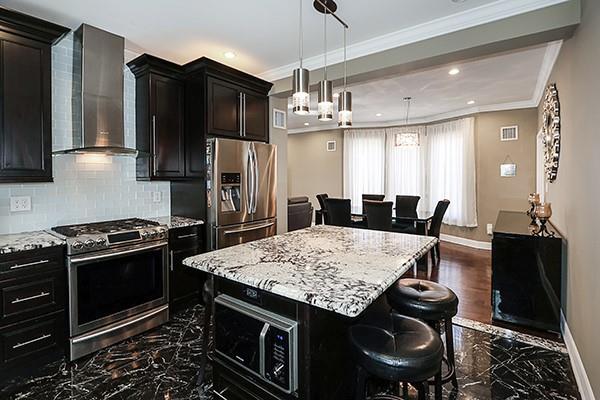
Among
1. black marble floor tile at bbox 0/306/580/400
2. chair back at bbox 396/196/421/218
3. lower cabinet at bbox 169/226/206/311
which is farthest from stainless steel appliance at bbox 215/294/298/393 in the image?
chair back at bbox 396/196/421/218

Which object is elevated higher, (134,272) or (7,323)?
(134,272)

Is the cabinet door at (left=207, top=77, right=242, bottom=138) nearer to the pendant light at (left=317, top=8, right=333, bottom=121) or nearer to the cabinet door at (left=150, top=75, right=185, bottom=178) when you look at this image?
the cabinet door at (left=150, top=75, right=185, bottom=178)

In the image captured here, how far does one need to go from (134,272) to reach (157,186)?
1.23m

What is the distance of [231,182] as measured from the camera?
338 cm

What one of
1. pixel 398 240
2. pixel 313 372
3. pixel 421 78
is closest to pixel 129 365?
pixel 313 372

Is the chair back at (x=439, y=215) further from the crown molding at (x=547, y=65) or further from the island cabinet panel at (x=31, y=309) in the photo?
the island cabinet panel at (x=31, y=309)

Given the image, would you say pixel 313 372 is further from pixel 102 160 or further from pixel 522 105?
pixel 522 105

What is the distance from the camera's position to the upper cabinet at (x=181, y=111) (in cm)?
325

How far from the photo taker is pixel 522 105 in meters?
5.57

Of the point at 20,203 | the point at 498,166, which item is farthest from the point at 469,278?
the point at 20,203

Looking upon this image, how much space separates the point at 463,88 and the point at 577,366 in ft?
13.0

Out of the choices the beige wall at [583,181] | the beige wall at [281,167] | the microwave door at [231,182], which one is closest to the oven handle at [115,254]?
the microwave door at [231,182]

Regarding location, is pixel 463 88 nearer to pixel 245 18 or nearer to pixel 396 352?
pixel 245 18

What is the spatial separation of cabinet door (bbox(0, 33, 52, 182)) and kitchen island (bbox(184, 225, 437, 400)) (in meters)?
1.82
